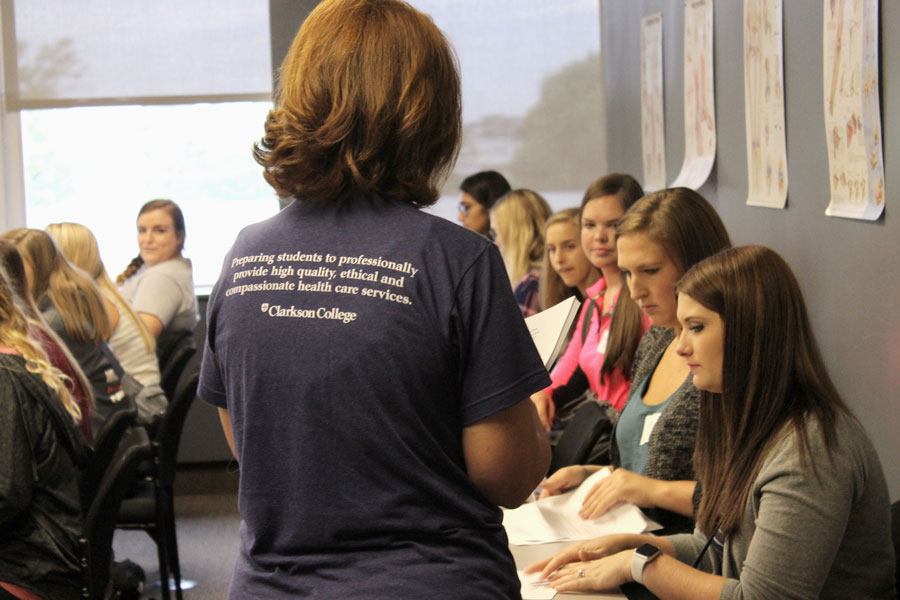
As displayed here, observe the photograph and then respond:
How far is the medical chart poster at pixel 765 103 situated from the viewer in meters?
2.66

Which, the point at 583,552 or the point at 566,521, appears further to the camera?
the point at 566,521

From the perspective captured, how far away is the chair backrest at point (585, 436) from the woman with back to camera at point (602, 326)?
0.46 ft

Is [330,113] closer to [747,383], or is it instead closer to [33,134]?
[747,383]

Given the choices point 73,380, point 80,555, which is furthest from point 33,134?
point 80,555

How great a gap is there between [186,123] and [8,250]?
11.3 ft

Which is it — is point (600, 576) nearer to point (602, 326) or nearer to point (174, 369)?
point (602, 326)

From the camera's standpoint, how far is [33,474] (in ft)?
7.25

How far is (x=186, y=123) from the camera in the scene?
5836 millimetres

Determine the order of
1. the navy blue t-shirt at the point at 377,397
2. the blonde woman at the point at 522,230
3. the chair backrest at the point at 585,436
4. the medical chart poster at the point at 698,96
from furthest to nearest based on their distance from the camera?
the blonde woman at the point at 522,230 < the medical chart poster at the point at 698,96 < the chair backrest at the point at 585,436 < the navy blue t-shirt at the point at 377,397

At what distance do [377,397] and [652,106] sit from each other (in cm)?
377

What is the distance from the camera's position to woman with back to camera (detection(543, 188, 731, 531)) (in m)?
1.93

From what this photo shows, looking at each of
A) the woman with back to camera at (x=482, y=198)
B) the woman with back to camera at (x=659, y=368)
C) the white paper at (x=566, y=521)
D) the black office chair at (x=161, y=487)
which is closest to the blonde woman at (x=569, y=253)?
the woman with back to camera at (x=659, y=368)

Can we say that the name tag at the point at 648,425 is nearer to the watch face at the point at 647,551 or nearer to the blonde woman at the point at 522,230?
the watch face at the point at 647,551

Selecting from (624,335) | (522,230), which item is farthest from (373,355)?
(522,230)
